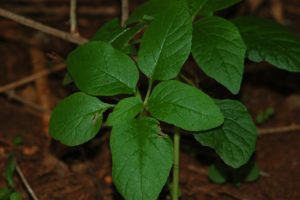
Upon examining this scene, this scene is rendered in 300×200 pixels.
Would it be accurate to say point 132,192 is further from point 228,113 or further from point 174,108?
point 228,113

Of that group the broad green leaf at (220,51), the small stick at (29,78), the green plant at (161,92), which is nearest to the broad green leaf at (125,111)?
the green plant at (161,92)

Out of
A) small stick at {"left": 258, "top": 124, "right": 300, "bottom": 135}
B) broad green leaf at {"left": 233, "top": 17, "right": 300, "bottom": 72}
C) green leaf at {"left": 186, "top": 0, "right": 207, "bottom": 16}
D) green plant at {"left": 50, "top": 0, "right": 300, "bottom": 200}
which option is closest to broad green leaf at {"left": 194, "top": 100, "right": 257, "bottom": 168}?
green plant at {"left": 50, "top": 0, "right": 300, "bottom": 200}

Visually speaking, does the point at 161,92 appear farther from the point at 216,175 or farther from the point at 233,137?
the point at 216,175

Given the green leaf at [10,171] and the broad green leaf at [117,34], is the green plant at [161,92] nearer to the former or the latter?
the broad green leaf at [117,34]

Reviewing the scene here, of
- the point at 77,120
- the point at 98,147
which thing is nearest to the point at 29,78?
the point at 98,147

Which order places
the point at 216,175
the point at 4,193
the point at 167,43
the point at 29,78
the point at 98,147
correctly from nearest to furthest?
the point at 167,43 → the point at 4,193 → the point at 216,175 → the point at 98,147 → the point at 29,78
